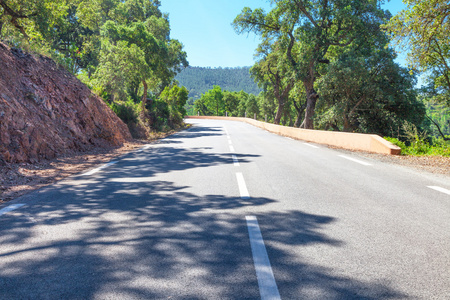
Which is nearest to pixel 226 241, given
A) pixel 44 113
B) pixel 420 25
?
pixel 44 113

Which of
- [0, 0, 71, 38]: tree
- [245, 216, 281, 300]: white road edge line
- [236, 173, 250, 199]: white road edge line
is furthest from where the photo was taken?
[0, 0, 71, 38]: tree

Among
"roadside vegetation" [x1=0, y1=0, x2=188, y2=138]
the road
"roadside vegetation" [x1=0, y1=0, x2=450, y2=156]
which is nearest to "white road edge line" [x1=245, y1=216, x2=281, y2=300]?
the road

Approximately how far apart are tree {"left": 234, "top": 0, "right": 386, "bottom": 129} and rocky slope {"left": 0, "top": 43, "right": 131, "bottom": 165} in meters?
16.3

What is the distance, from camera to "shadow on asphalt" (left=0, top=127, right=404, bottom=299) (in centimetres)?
228

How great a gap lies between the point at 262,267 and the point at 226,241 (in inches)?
24.1

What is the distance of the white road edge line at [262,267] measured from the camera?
2232 mm

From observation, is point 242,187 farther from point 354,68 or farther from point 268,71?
point 268,71

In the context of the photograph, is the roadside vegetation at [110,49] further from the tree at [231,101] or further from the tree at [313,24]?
the tree at [231,101]

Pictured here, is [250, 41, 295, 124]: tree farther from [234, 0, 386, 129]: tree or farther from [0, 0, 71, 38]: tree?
[0, 0, 71, 38]: tree

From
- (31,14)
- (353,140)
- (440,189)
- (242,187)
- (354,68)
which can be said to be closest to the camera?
(242,187)

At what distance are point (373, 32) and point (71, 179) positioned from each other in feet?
76.7

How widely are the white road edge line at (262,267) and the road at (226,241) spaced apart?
1 cm

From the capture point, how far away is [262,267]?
2604 mm

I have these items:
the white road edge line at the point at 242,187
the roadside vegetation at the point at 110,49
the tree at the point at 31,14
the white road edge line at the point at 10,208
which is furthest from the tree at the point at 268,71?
the white road edge line at the point at 10,208
